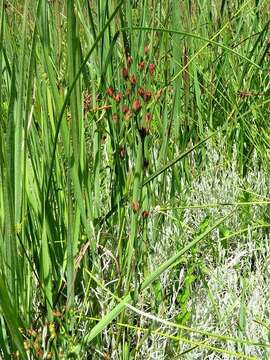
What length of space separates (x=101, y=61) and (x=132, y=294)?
546 millimetres

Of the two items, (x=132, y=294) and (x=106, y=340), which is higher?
(x=132, y=294)

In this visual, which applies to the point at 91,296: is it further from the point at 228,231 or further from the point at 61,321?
the point at 228,231

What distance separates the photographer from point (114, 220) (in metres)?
1.25

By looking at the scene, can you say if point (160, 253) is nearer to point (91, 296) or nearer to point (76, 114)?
point (91, 296)

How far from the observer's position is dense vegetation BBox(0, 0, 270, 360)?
2.92 ft

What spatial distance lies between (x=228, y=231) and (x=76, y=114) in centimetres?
63

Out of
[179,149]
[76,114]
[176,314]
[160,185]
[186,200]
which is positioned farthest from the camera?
[179,149]

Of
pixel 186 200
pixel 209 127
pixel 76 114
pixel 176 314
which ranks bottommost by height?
pixel 176 314

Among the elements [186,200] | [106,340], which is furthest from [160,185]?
[106,340]

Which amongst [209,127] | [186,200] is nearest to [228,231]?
[186,200]

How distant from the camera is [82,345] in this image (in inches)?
37.2

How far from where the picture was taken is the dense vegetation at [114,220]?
89cm

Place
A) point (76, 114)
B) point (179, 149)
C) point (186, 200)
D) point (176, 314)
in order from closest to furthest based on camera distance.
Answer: point (76, 114) < point (176, 314) < point (186, 200) < point (179, 149)

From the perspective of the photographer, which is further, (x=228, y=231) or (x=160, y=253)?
(x=228, y=231)
